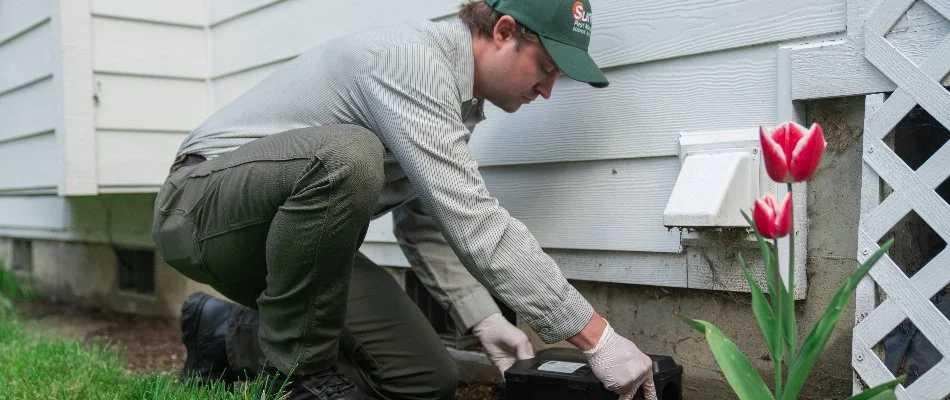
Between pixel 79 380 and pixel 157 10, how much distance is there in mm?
1689

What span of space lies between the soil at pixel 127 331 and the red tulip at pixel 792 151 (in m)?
1.43

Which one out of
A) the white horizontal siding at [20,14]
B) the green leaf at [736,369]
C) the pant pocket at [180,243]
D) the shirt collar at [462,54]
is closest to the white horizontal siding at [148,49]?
the white horizontal siding at [20,14]

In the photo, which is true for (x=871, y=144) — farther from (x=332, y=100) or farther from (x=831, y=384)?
(x=332, y=100)

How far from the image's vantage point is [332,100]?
2.03 m

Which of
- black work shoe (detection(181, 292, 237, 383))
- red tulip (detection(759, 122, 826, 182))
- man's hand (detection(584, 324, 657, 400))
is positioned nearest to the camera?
red tulip (detection(759, 122, 826, 182))

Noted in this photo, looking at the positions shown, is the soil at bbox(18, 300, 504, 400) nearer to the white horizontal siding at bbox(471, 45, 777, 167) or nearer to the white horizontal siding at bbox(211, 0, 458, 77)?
the white horizontal siding at bbox(471, 45, 777, 167)

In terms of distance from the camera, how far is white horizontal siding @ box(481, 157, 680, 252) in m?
2.08

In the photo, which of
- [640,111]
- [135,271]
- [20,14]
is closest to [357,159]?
[640,111]

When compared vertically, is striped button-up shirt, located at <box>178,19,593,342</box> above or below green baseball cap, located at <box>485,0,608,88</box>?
below

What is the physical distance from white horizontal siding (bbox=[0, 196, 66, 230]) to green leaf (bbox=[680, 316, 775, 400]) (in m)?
3.60

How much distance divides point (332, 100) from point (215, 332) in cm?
93

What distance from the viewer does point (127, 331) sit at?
387 cm

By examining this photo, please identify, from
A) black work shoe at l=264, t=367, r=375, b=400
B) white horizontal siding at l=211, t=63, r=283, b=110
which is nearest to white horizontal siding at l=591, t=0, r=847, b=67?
black work shoe at l=264, t=367, r=375, b=400

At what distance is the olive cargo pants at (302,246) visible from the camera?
178 cm
